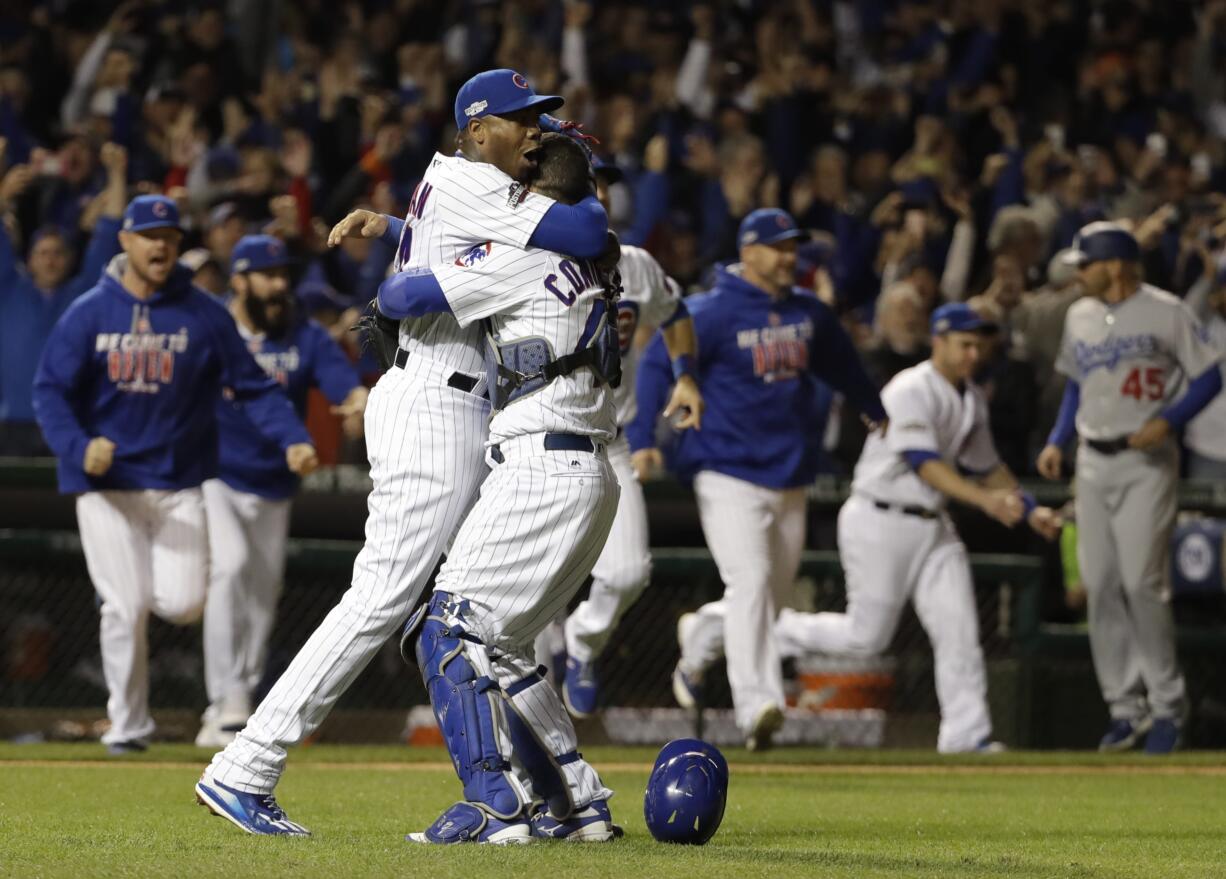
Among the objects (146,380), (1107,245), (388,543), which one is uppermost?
A: (1107,245)

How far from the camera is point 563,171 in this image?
5.28m

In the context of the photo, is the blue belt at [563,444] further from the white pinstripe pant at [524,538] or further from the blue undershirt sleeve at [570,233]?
the blue undershirt sleeve at [570,233]

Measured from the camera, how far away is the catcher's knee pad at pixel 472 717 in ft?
16.2

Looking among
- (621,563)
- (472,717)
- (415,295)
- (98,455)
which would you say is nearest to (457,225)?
(415,295)

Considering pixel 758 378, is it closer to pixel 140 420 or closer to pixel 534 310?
pixel 140 420

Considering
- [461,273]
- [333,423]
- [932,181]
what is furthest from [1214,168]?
[461,273]

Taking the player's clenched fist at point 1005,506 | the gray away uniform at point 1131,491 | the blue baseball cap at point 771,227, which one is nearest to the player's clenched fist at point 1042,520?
the player's clenched fist at point 1005,506

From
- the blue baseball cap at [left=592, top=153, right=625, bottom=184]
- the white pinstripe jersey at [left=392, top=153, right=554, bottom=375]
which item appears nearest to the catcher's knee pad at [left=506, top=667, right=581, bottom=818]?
the white pinstripe jersey at [left=392, top=153, right=554, bottom=375]

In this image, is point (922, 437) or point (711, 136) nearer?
point (922, 437)

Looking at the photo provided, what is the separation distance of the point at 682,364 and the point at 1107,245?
11.5ft

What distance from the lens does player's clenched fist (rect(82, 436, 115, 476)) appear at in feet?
27.1

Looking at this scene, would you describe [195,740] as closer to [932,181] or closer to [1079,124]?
[932,181]

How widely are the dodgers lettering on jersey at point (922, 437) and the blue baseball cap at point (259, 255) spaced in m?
3.07

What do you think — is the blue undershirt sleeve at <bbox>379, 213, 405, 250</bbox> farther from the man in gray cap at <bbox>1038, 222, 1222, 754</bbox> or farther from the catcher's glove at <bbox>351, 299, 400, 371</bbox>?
the man in gray cap at <bbox>1038, 222, 1222, 754</bbox>
